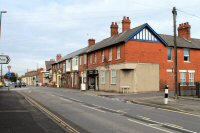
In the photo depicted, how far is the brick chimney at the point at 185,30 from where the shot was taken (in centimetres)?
4894

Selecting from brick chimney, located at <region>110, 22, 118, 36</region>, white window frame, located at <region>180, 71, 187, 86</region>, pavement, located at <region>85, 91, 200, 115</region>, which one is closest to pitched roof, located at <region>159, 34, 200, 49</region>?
white window frame, located at <region>180, 71, 187, 86</region>

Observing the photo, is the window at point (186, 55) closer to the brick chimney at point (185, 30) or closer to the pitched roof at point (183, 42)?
the pitched roof at point (183, 42)

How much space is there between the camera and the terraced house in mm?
40719

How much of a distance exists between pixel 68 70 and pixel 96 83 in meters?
18.9

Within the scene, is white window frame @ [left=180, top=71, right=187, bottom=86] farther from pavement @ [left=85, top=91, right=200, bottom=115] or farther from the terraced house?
pavement @ [left=85, top=91, right=200, bottom=115]

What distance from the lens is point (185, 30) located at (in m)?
49.3

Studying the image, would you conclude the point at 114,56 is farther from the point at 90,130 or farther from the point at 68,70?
the point at 90,130

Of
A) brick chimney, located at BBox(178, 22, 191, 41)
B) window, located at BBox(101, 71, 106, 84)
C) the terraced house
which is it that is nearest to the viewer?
the terraced house

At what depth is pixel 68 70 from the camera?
67438 mm

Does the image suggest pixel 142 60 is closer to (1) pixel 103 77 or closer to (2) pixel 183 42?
(1) pixel 103 77

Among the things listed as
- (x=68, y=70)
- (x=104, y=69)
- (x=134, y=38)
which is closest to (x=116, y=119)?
(x=134, y=38)

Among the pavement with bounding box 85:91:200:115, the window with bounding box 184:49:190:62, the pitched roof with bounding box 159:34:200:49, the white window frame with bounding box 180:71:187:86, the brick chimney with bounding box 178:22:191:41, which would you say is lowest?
the pavement with bounding box 85:91:200:115

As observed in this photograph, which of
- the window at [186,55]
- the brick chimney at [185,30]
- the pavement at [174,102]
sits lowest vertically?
the pavement at [174,102]

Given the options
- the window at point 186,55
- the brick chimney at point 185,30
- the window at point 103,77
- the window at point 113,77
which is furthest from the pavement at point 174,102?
the brick chimney at point 185,30
